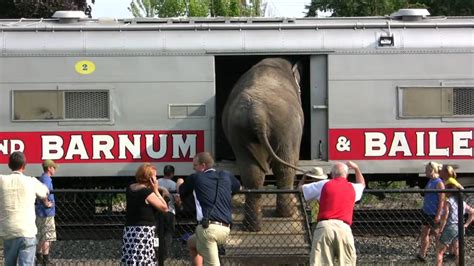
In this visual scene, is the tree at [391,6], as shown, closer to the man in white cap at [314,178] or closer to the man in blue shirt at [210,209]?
the man in white cap at [314,178]

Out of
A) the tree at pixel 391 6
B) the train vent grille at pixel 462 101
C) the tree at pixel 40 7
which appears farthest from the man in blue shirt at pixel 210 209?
the tree at pixel 391 6

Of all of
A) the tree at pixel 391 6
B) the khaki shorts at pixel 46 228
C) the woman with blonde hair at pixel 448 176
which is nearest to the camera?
the khaki shorts at pixel 46 228

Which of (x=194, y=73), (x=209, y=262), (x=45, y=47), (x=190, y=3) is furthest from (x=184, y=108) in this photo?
(x=190, y=3)

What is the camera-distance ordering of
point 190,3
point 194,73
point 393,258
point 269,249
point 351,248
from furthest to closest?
point 190,3, point 194,73, point 393,258, point 269,249, point 351,248

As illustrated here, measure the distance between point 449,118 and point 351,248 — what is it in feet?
19.7

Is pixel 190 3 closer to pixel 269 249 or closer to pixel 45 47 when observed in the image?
pixel 45 47

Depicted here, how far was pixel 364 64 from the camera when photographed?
1371 centimetres

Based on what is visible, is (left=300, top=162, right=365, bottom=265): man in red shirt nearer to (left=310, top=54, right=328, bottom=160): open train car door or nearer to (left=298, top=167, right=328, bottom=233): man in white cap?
(left=298, top=167, right=328, bottom=233): man in white cap

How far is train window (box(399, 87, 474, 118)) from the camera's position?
44.9 feet

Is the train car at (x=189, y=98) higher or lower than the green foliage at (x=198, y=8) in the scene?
lower

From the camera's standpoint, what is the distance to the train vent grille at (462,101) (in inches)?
540

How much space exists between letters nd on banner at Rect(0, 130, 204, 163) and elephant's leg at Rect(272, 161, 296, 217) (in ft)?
7.41

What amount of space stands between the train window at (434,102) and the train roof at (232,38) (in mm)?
720

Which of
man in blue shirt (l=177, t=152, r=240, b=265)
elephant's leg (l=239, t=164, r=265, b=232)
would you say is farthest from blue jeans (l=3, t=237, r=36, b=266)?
elephant's leg (l=239, t=164, r=265, b=232)
